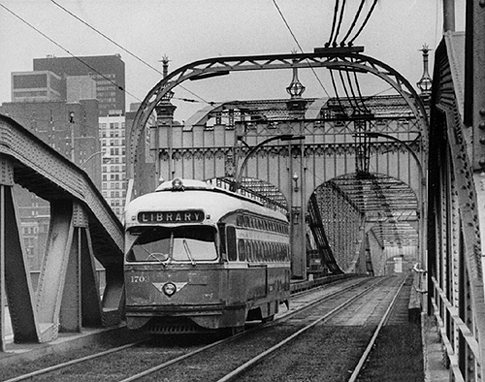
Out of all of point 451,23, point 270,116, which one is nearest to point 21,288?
point 451,23

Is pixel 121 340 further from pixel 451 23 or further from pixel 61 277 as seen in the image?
pixel 451 23

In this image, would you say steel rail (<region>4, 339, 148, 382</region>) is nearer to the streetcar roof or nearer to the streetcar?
the streetcar

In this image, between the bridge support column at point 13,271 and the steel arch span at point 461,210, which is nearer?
the steel arch span at point 461,210

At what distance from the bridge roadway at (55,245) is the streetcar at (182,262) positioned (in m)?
0.94

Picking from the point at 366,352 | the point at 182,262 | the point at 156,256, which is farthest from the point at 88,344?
the point at 366,352

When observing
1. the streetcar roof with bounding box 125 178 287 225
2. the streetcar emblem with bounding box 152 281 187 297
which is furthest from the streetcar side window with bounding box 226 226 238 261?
the streetcar emblem with bounding box 152 281 187 297

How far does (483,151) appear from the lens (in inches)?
219

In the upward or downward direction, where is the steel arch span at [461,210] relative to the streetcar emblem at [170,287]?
upward

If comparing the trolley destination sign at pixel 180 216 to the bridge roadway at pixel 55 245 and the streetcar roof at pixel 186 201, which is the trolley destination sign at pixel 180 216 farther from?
the bridge roadway at pixel 55 245

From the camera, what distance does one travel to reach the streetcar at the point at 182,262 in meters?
19.2

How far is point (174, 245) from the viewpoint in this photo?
19469 millimetres

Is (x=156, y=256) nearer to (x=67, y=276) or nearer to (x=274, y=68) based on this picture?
(x=67, y=276)

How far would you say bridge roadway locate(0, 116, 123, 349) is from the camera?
15.9 m

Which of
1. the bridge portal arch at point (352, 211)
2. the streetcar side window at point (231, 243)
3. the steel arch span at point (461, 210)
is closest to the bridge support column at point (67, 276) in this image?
the streetcar side window at point (231, 243)
